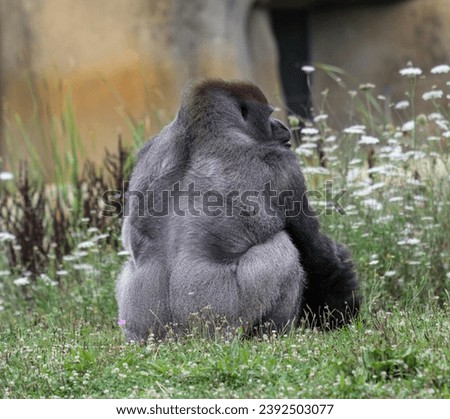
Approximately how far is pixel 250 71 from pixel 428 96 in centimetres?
859

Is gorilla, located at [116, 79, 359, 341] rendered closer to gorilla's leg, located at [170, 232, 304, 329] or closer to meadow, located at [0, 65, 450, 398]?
gorilla's leg, located at [170, 232, 304, 329]

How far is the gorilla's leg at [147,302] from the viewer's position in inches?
185

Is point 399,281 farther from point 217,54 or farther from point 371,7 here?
point 371,7

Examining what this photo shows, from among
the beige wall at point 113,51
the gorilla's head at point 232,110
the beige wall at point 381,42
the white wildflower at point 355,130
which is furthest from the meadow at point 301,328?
the beige wall at point 381,42

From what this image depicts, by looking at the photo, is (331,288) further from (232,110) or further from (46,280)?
(46,280)

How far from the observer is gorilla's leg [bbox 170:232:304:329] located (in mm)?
4594

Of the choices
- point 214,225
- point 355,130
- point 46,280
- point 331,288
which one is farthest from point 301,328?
point 46,280

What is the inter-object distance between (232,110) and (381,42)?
11.2 meters

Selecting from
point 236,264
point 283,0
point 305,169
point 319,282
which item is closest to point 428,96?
point 305,169

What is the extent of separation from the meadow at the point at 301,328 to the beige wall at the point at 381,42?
781cm

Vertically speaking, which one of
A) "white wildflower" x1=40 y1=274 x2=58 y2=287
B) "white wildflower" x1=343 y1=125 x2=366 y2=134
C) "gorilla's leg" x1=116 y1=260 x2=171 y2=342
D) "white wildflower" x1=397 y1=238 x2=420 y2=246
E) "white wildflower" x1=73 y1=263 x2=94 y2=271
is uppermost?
"white wildflower" x1=343 y1=125 x2=366 y2=134

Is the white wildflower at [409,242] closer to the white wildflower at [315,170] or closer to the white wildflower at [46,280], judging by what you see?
the white wildflower at [315,170]

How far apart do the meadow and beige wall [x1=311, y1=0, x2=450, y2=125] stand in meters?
7.81

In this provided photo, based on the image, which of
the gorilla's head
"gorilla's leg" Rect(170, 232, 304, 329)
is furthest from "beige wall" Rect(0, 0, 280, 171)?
"gorilla's leg" Rect(170, 232, 304, 329)
